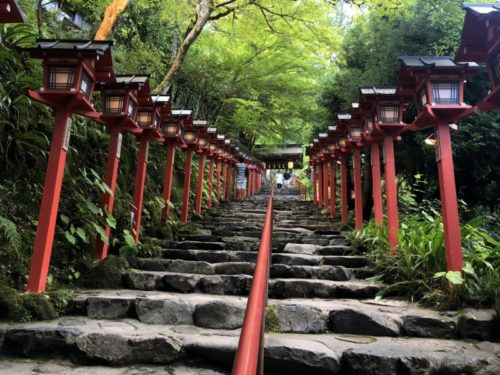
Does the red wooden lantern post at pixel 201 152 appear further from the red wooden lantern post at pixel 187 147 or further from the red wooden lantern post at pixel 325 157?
the red wooden lantern post at pixel 325 157

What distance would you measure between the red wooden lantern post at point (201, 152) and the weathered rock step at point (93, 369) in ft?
20.3

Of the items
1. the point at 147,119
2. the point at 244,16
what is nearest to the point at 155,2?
the point at 244,16

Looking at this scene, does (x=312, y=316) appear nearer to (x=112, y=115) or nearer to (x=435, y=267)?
(x=435, y=267)

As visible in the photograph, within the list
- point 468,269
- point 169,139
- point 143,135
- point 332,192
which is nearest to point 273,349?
point 468,269

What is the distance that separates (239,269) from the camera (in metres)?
5.22

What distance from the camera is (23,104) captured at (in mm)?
4625

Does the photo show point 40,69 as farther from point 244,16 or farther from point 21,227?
point 244,16

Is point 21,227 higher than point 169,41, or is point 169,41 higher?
point 169,41

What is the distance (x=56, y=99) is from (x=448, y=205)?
4.47 metres

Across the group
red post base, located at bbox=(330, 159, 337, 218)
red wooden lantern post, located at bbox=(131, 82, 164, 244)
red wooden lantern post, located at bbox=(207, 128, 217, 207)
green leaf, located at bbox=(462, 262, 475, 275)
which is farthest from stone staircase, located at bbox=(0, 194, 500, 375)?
red wooden lantern post, located at bbox=(207, 128, 217, 207)

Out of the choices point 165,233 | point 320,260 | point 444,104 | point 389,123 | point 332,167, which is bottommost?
point 320,260

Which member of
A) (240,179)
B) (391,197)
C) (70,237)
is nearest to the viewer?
(70,237)

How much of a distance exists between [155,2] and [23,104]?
8.26 meters

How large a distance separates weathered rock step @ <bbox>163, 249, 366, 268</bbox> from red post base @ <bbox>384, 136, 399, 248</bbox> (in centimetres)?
62
